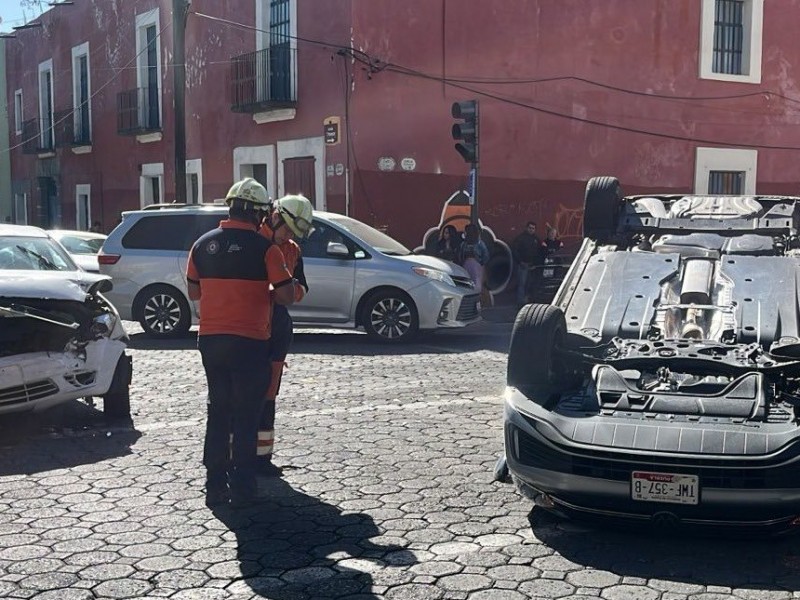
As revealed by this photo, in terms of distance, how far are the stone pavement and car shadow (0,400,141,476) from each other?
21 mm

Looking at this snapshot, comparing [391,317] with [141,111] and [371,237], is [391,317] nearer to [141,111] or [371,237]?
[371,237]

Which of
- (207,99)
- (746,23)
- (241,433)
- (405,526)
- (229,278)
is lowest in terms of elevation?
(405,526)

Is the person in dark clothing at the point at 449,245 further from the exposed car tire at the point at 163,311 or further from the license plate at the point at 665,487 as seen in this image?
the license plate at the point at 665,487

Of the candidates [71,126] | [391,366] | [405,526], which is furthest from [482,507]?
[71,126]

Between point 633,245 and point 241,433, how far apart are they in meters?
3.06

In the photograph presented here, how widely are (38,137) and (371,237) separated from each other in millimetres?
22069

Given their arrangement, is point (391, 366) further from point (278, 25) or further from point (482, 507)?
point (278, 25)

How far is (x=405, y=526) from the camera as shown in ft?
17.3

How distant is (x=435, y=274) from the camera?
1282cm

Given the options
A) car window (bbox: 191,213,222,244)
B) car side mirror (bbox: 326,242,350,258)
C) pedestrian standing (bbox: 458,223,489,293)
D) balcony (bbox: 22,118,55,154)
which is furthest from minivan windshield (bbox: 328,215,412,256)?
balcony (bbox: 22,118,55,154)

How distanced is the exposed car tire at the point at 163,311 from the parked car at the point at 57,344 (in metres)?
5.02

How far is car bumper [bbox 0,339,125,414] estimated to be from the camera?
23.0 feet

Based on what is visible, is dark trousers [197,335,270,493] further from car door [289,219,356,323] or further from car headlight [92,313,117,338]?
car door [289,219,356,323]

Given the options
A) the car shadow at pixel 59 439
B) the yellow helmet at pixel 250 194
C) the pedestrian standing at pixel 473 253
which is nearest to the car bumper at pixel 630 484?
the yellow helmet at pixel 250 194
